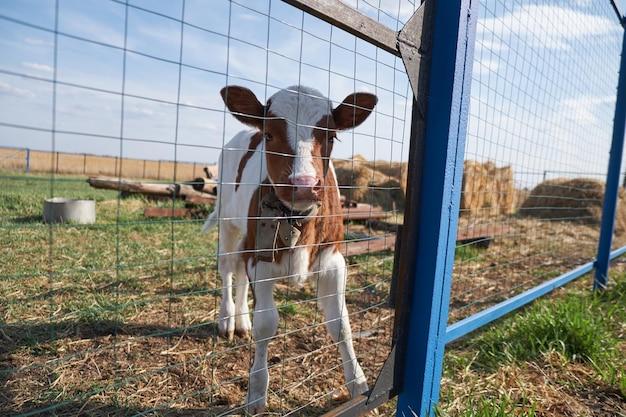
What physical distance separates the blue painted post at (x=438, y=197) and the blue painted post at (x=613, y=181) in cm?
370

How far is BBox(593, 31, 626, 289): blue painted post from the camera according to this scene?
464 cm

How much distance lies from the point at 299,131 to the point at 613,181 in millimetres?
4245

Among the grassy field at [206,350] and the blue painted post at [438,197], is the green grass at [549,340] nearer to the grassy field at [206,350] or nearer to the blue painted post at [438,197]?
the grassy field at [206,350]

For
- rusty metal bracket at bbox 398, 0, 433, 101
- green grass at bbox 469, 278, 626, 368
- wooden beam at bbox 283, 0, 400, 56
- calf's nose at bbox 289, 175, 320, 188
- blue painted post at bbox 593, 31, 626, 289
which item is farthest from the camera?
blue painted post at bbox 593, 31, 626, 289

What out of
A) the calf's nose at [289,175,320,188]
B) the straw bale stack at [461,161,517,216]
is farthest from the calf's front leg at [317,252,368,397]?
the straw bale stack at [461,161,517,216]

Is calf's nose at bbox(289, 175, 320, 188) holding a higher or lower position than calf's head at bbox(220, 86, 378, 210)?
lower

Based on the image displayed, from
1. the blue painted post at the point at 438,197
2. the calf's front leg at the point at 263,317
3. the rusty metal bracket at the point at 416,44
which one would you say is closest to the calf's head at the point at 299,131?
the rusty metal bracket at the point at 416,44

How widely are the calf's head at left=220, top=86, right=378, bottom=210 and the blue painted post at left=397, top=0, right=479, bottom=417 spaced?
403 mm

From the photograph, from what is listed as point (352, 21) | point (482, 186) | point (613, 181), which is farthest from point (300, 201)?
point (482, 186)

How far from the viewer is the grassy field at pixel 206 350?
220 centimetres

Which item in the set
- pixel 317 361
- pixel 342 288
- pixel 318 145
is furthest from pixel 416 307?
pixel 317 361

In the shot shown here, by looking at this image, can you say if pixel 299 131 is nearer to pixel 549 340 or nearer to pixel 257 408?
pixel 257 408

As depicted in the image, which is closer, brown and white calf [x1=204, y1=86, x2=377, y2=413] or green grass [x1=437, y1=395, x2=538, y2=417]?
green grass [x1=437, y1=395, x2=538, y2=417]

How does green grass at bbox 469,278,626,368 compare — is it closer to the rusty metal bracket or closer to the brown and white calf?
the brown and white calf
